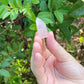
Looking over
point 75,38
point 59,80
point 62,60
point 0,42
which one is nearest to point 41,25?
point 62,60

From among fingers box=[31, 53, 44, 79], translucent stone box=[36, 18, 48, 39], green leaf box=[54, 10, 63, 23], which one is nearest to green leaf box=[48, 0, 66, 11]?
green leaf box=[54, 10, 63, 23]

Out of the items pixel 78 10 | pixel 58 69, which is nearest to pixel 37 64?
pixel 58 69

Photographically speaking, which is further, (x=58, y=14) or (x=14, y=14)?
(x=58, y=14)

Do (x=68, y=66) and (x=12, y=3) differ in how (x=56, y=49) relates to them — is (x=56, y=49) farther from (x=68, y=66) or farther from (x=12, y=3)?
(x=12, y=3)

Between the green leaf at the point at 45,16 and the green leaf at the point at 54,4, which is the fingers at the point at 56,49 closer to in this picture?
the green leaf at the point at 45,16

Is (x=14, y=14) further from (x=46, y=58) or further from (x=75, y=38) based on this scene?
(x=75, y=38)

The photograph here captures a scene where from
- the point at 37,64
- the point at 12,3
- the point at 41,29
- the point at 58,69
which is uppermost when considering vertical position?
the point at 12,3

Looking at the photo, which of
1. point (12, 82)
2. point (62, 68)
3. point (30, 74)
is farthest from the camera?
point (30, 74)

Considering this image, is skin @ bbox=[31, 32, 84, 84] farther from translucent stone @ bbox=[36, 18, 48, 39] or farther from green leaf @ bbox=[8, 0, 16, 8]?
green leaf @ bbox=[8, 0, 16, 8]

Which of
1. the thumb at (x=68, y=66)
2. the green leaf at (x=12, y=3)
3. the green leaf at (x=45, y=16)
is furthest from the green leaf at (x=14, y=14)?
the thumb at (x=68, y=66)
